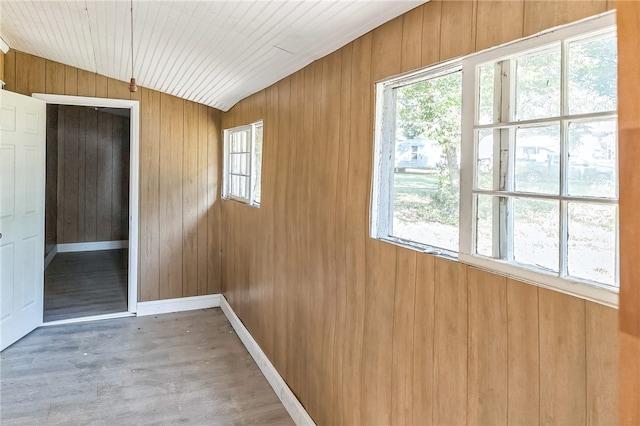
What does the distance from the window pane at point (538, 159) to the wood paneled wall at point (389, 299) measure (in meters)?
0.27

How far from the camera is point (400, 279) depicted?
5.30 feet

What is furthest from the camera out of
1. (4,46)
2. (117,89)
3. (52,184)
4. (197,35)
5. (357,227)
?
(52,184)

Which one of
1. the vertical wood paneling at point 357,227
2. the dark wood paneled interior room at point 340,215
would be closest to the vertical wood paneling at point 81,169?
the dark wood paneled interior room at point 340,215

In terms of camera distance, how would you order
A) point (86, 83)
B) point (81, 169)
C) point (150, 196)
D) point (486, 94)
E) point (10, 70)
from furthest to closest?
point (81, 169), point (150, 196), point (86, 83), point (10, 70), point (486, 94)

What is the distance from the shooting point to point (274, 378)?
9.40 ft

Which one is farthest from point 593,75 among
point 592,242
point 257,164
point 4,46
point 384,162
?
point 4,46

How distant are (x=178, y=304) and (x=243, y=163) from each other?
1.74m

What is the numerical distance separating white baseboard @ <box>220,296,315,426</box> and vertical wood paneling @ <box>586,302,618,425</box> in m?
1.68

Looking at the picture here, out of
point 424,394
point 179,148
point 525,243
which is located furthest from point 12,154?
point 525,243

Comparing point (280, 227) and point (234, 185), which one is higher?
point (234, 185)

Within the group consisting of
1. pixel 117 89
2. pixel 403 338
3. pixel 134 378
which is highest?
pixel 117 89

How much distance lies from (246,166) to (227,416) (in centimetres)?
208

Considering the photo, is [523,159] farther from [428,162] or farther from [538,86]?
[428,162]

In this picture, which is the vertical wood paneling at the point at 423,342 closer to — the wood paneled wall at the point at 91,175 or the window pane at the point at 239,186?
the window pane at the point at 239,186
